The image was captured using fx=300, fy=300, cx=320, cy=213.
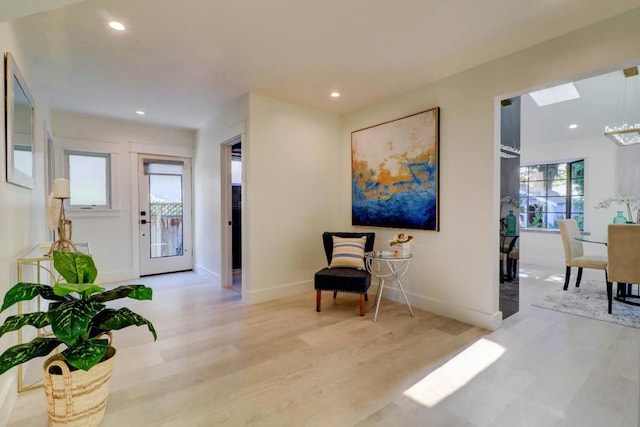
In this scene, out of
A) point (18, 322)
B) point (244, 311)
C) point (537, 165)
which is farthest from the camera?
point (537, 165)

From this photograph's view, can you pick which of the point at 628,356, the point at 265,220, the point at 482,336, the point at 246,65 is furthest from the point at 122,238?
the point at 628,356

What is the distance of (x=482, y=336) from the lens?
2793 mm

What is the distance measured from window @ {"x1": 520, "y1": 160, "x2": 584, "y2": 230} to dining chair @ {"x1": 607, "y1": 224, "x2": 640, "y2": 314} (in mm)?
3249

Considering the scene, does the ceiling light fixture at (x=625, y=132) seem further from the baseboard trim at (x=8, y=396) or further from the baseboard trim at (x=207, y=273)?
the baseboard trim at (x=8, y=396)

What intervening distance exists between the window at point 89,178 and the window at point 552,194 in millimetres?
8342

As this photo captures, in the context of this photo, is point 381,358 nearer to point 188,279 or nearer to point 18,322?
point 18,322

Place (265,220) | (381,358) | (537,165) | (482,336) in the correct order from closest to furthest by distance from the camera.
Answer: (381,358)
(482,336)
(265,220)
(537,165)

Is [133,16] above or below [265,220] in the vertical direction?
above

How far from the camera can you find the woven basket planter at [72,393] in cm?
150

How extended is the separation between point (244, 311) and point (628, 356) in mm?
3538

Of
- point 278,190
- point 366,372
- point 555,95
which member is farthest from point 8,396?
point 555,95

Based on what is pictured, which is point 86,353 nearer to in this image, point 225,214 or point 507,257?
point 225,214

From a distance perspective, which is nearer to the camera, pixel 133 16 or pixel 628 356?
pixel 133 16

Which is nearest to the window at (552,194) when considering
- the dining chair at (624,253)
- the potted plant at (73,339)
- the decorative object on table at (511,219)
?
the dining chair at (624,253)
